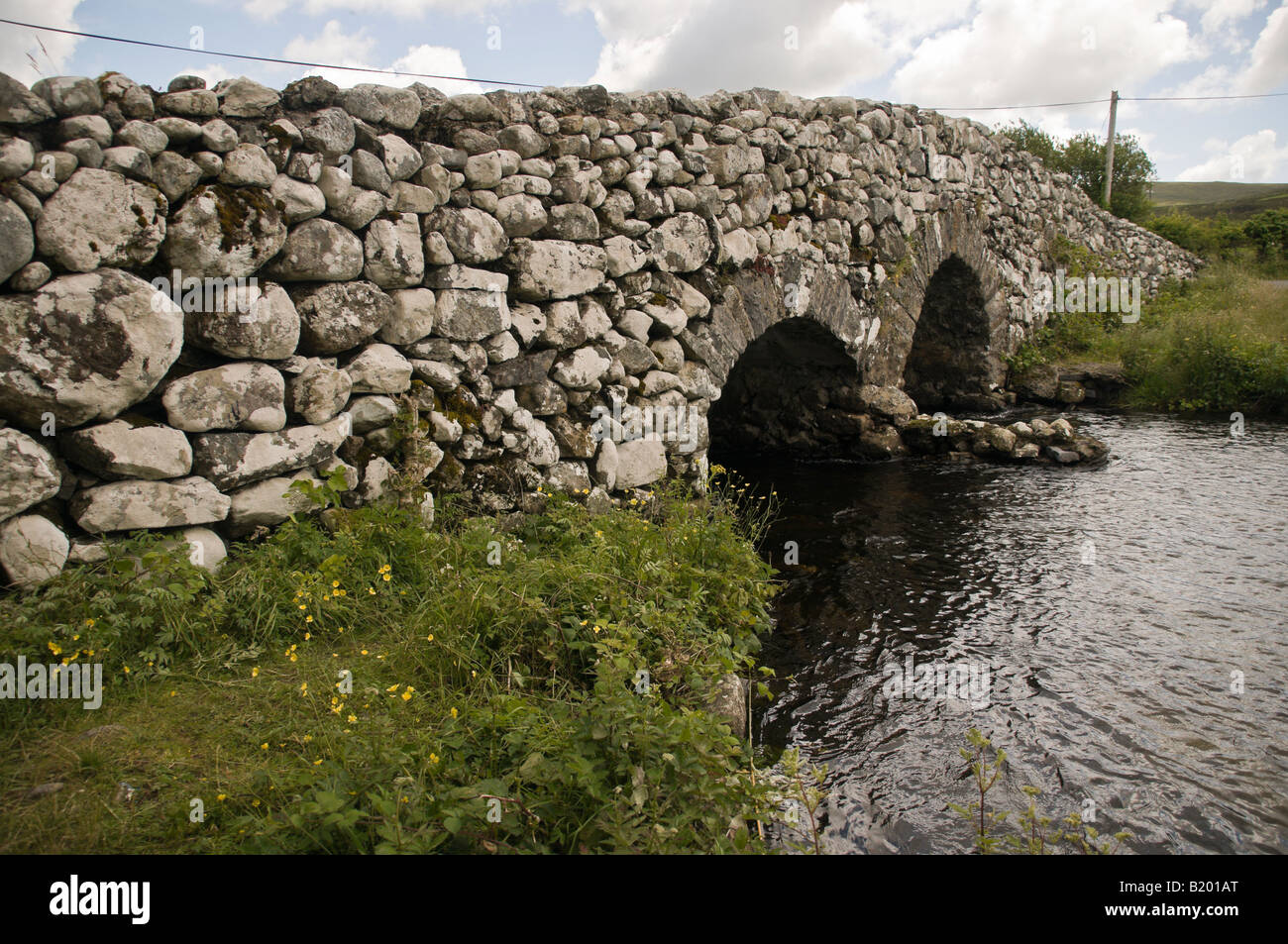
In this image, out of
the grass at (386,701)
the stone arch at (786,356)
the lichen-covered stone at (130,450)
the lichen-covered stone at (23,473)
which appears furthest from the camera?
the stone arch at (786,356)

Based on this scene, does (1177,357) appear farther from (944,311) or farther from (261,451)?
(261,451)

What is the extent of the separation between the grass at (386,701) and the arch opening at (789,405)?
5.32 metres

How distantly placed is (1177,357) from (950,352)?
3.56 metres

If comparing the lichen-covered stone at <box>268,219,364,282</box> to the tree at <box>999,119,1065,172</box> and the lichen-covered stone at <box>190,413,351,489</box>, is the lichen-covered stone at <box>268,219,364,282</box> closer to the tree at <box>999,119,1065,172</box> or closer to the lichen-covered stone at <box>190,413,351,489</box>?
the lichen-covered stone at <box>190,413,351,489</box>

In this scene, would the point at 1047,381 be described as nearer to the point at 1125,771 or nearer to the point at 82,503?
the point at 1125,771

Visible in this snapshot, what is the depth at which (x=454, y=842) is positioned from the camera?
244cm

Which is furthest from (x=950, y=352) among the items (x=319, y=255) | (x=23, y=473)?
(x=23, y=473)

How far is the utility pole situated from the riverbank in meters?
9.02

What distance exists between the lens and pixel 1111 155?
2527cm

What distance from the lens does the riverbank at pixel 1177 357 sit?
12023mm

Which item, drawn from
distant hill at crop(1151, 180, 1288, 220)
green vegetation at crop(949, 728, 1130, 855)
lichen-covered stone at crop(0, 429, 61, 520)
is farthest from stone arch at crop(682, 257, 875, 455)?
distant hill at crop(1151, 180, 1288, 220)

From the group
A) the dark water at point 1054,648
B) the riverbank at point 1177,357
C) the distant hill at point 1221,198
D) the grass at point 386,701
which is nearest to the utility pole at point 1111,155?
the riverbank at point 1177,357

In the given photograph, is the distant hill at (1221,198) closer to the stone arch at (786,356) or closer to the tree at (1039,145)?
the tree at (1039,145)

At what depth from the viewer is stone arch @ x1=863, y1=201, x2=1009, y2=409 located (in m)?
9.76
